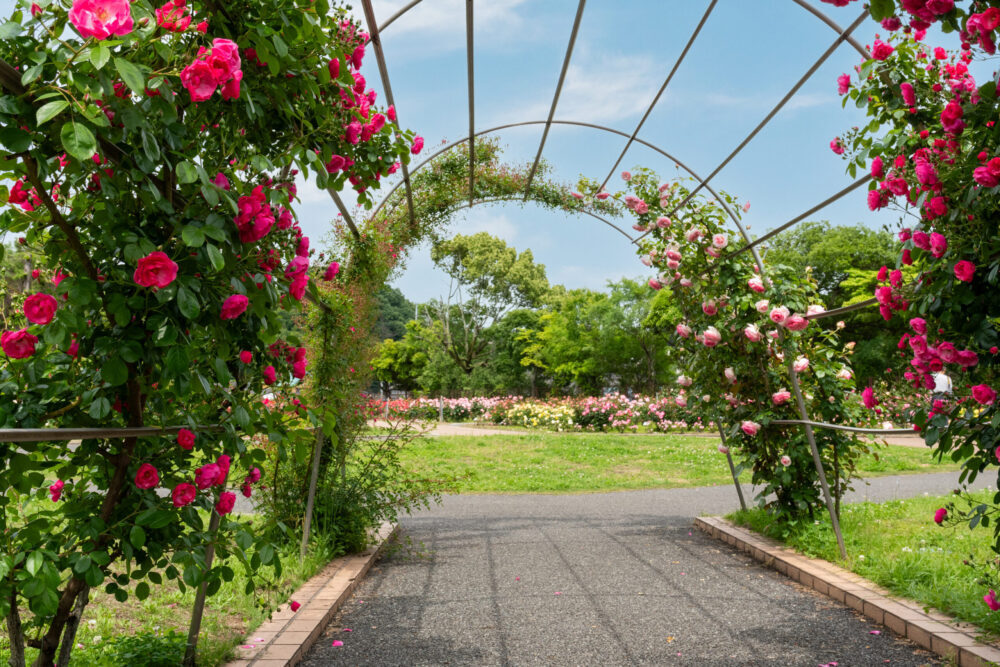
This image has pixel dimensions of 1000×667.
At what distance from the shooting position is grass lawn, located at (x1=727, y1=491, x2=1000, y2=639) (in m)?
3.38

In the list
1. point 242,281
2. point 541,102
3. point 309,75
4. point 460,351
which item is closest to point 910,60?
point 309,75

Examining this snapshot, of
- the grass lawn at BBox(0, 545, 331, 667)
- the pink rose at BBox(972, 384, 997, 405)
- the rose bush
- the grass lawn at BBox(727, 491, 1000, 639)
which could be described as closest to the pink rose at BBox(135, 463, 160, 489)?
the rose bush

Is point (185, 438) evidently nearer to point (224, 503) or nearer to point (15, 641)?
point (224, 503)

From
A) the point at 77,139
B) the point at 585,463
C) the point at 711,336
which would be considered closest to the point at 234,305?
the point at 77,139

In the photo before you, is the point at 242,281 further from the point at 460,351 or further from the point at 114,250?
the point at 460,351

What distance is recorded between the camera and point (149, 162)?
Answer: 4.93 ft

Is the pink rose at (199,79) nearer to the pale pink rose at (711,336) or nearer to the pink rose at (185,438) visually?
the pink rose at (185,438)

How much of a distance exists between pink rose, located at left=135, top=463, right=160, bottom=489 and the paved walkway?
1484 mm

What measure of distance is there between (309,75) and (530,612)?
9.22 feet

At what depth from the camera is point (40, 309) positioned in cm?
150

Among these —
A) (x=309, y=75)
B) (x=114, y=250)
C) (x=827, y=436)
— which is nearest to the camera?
(x=114, y=250)

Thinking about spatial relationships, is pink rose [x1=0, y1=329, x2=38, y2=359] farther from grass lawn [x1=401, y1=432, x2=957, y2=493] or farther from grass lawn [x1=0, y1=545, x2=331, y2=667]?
grass lawn [x1=401, y1=432, x2=957, y2=493]

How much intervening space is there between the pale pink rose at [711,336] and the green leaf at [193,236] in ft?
13.6

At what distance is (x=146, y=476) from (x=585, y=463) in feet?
32.4
